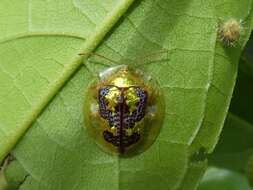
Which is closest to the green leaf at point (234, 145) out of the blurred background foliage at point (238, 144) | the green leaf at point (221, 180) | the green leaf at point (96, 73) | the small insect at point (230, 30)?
the blurred background foliage at point (238, 144)

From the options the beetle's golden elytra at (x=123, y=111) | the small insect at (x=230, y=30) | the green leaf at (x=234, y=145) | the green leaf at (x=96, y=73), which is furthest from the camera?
the green leaf at (x=234, y=145)

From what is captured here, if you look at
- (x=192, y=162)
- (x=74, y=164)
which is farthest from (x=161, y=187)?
(x=74, y=164)

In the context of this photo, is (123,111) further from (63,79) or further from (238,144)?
(238,144)

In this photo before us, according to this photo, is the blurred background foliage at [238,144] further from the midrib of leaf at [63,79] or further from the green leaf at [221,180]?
the midrib of leaf at [63,79]

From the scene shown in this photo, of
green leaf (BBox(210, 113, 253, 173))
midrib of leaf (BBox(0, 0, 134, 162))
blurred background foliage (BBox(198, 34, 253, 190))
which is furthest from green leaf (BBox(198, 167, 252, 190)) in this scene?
midrib of leaf (BBox(0, 0, 134, 162))

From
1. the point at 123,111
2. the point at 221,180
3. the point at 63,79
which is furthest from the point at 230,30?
the point at 221,180

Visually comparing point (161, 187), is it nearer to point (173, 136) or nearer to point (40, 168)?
point (173, 136)
